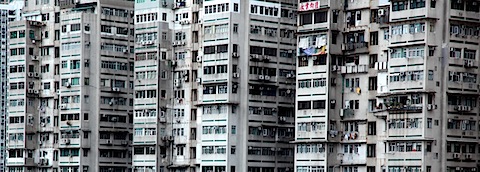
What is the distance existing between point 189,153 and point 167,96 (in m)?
4.06

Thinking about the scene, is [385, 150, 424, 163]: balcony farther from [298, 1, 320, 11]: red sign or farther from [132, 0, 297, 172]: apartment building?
[132, 0, 297, 172]: apartment building

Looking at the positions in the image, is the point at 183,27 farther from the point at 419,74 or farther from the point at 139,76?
the point at 419,74

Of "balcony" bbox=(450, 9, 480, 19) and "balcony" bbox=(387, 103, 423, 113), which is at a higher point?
"balcony" bbox=(450, 9, 480, 19)

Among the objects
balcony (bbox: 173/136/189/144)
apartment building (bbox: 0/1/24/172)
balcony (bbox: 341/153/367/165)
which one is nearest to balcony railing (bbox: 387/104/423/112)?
balcony (bbox: 341/153/367/165)

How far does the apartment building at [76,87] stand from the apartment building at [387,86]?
19.1m

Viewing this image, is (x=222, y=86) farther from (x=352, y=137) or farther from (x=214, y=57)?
(x=352, y=137)

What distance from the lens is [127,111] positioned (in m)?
97.1

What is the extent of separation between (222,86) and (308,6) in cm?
791

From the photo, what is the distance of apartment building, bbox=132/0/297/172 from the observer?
279 ft

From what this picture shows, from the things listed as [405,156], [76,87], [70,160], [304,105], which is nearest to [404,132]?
[405,156]

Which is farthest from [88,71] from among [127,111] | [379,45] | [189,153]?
[379,45]

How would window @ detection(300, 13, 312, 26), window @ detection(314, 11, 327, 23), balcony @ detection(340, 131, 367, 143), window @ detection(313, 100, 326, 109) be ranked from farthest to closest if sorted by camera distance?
window @ detection(300, 13, 312, 26) < window @ detection(314, 11, 327, 23) < window @ detection(313, 100, 326, 109) < balcony @ detection(340, 131, 367, 143)

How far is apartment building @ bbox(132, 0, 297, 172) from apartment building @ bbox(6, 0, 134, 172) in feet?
22.4

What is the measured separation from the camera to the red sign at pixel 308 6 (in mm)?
80312
